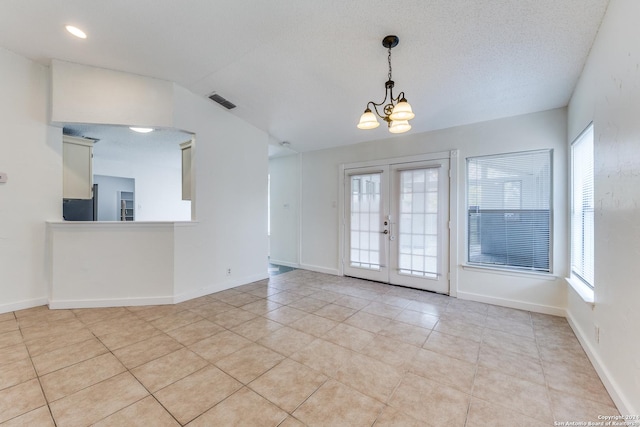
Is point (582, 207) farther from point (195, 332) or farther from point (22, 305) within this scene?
point (22, 305)

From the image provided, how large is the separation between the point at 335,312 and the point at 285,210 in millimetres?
3320

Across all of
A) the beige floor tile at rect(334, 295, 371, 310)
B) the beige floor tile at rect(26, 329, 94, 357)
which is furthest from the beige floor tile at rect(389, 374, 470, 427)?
the beige floor tile at rect(26, 329, 94, 357)

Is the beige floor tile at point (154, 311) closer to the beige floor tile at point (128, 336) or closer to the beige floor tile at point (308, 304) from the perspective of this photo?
the beige floor tile at point (128, 336)

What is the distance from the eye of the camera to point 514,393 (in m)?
1.90

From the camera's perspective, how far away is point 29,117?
3398 millimetres

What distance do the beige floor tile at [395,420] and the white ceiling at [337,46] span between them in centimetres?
307

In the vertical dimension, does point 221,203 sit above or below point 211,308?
above

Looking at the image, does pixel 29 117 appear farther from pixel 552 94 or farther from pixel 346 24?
pixel 552 94

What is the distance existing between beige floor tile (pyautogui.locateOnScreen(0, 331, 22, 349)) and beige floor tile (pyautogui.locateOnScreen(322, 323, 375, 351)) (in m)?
2.99

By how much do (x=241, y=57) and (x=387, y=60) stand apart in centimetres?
166

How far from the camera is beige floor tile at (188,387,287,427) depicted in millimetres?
1606

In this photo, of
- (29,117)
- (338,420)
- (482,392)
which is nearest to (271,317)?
(338,420)

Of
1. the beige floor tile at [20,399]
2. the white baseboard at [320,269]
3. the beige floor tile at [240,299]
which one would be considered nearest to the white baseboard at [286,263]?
the white baseboard at [320,269]

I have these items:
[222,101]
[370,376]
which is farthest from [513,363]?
[222,101]
